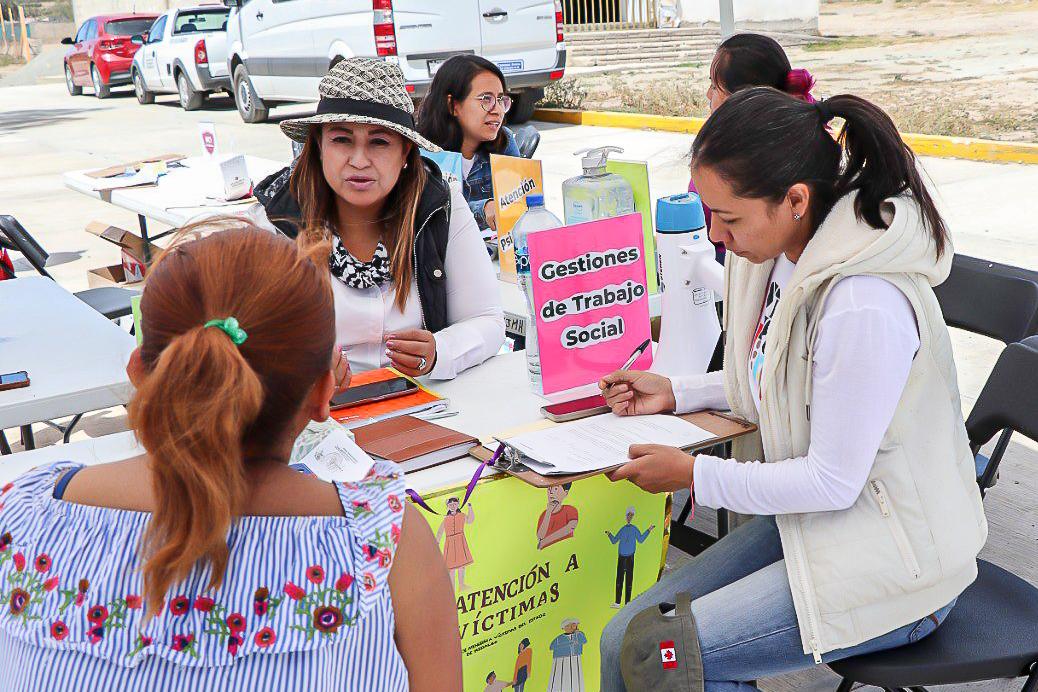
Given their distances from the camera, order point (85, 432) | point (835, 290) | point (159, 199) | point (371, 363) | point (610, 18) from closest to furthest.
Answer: point (835, 290) < point (371, 363) < point (85, 432) < point (159, 199) < point (610, 18)

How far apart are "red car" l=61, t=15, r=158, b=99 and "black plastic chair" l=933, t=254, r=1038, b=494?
19.3 metres

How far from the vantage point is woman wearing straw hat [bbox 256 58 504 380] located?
242 centimetres

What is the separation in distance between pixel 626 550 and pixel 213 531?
1.33 meters

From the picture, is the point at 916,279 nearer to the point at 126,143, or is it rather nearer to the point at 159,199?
the point at 159,199

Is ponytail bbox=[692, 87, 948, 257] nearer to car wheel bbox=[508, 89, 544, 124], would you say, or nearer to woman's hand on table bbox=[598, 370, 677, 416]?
woman's hand on table bbox=[598, 370, 677, 416]

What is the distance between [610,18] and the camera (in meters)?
18.1

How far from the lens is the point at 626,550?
7.19ft

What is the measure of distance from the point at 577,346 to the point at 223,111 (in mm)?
14776

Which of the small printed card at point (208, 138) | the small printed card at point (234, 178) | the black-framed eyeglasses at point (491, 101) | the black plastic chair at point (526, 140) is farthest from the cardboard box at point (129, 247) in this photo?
the black plastic chair at point (526, 140)

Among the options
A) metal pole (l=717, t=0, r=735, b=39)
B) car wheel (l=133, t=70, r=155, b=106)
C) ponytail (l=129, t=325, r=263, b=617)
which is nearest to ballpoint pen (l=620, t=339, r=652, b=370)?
ponytail (l=129, t=325, r=263, b=617)

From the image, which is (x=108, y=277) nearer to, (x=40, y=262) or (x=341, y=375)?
(x=40, y=262)

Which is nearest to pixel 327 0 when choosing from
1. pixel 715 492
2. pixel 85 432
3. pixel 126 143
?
pixel 126 143

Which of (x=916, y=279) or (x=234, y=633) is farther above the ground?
(x=916, y=279)

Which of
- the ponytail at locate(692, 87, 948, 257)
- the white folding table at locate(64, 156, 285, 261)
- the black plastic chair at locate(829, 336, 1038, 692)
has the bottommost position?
the black plastic chair at locate(829, 336, 1038, 692)
